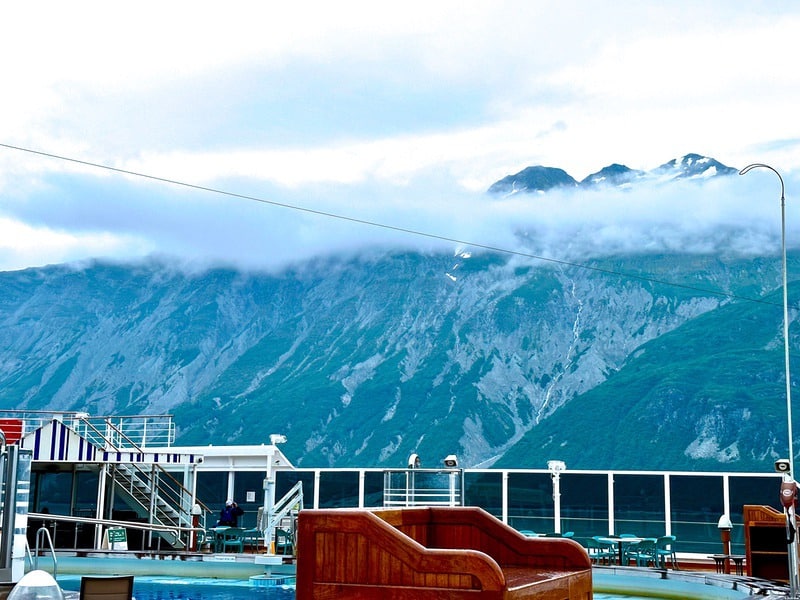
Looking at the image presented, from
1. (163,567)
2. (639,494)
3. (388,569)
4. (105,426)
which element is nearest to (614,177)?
(639,494)

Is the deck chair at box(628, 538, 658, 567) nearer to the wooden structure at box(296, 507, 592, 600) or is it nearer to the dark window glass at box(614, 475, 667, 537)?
the wooden structure at box(296, 507, 592, 600)

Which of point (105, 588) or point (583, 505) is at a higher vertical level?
point (105, 588)

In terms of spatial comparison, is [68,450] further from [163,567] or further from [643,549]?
[643,549]

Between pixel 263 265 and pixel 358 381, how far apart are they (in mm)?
37422

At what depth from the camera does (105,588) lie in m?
6.35

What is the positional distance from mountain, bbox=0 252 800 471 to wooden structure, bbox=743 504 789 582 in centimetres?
8770

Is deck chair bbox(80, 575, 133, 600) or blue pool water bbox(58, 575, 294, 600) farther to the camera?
blue pool water bbox(58, 575, 294, 600)

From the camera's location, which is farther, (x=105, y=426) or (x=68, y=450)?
(x=105, y=426)

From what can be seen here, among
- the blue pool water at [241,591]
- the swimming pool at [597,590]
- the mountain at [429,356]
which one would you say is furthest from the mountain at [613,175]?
the blue pool water at [241,591]

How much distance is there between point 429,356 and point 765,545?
4618 inches

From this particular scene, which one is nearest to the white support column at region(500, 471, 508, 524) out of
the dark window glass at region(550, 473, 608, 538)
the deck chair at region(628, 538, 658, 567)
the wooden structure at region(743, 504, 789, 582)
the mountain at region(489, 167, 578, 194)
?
the dark window glass at region(550, 473, 608, 538)

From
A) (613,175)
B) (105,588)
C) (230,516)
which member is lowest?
(230,516)

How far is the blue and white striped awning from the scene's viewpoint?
19359 millimetres

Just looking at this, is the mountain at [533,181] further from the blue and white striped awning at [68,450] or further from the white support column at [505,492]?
the blue and white striped awning at [68,450]
